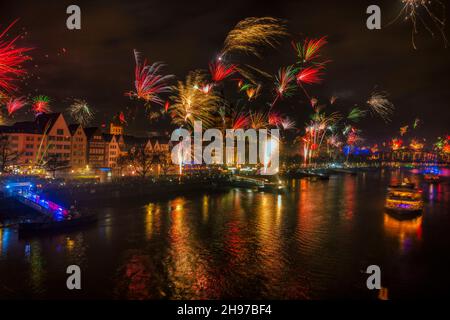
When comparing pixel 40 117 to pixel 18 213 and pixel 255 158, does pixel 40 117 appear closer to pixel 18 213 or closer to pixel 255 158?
pixel 18 213

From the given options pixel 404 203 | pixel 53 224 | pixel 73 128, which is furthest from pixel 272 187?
pixel 73 128

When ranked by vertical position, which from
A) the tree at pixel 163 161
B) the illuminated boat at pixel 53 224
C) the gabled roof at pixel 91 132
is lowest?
the illuminated boat at pixel 53 224

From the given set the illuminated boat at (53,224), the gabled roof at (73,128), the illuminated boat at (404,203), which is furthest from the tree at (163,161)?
the illuminated boat at (404,203)

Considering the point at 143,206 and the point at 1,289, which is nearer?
the point at 1,289

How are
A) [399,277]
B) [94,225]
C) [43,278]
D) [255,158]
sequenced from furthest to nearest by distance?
1. [255,158]
2. [94,225]
3. [399,277]
4. [43,278]

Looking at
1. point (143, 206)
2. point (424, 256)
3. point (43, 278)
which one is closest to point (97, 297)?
point (43, 278)

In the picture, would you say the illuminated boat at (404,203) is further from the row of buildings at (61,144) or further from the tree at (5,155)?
the row of buildings at (61,144)

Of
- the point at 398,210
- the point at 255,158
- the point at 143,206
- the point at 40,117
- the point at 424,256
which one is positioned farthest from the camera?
the point at 255,158
